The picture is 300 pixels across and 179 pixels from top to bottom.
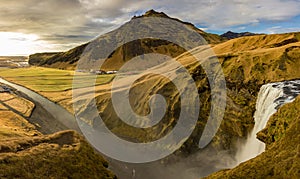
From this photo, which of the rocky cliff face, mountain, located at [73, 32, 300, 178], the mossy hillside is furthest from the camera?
mountain, located at [73, 32, 300, 178]

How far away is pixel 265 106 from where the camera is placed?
48281mm

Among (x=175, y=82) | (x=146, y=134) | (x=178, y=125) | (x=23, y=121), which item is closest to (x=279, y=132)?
(x=178, y=125)

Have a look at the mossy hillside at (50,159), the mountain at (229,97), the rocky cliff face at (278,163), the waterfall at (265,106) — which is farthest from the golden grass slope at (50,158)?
the mountain at (229,97)

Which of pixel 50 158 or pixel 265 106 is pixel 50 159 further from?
pixel 265 106

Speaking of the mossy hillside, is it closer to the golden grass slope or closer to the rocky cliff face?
the golden grass slope

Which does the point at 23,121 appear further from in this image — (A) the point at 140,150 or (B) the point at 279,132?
(B) the point at 279,132

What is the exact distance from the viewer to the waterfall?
42.8m

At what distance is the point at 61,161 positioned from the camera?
2569cm

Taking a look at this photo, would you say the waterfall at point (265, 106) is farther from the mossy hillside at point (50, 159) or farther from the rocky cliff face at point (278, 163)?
the mossy hillside at point (50, 159)

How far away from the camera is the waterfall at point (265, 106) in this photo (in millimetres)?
42812

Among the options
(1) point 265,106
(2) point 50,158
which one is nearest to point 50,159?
(2) point 50,158

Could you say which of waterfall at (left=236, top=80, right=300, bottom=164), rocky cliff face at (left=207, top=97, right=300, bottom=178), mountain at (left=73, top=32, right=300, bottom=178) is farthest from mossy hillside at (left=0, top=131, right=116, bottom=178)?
mountain at (left=73, top=32, right=300, bottom=178)

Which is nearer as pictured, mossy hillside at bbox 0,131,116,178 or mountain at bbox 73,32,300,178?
mossy hillside at bbox 0,131,116,178

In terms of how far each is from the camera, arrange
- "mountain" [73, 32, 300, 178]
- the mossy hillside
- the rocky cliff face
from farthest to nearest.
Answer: "mountain" [73, 32, 300, 178]
the mossy hillside
the rocky cliff face
